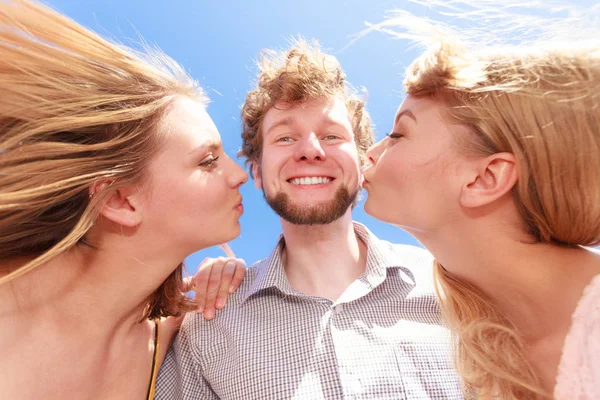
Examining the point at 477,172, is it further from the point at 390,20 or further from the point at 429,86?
the point at 390,20

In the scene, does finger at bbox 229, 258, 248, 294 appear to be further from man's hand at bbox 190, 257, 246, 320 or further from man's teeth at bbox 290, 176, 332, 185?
man's teeth at bbox 290, 176, 332, 185

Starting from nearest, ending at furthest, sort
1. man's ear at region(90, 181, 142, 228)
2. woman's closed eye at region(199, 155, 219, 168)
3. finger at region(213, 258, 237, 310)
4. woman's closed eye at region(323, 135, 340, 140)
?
man's ear at region(90, 181, 142, 228), woman's closed eye at region(199, 155, 219, 168), finger at region(213, 258, 237, 310), woman's closed eye at region(323, 135, 340, 140)

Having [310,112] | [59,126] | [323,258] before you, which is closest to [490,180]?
[323,258]

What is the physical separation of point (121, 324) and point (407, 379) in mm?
1465

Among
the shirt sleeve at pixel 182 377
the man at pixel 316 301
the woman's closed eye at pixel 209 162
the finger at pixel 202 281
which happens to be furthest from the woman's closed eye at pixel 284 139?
the shirt sleeve at pixel 182 377

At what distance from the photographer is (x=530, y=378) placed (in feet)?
5.39

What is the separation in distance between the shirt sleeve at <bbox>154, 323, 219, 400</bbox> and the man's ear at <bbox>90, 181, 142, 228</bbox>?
0.76 m

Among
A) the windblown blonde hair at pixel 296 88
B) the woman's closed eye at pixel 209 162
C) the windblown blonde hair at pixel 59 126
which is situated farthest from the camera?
the windblown blonde hair at pixel 296 88

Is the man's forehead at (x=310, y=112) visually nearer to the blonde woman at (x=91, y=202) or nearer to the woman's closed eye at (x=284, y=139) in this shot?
the woman's closed eye at (x=284, y=139)

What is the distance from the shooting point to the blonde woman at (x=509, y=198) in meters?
1.35

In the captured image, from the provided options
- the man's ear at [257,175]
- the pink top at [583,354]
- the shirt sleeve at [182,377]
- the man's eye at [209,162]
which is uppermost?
the man's eye at [209,162]

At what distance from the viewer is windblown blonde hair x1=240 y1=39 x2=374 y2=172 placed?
9.00ft

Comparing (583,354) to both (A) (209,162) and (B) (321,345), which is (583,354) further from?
(A) (209,162)

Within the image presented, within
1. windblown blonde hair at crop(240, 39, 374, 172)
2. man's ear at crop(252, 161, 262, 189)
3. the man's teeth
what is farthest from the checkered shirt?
windblown blonde hair at crop(240, 39, 374, 172)
